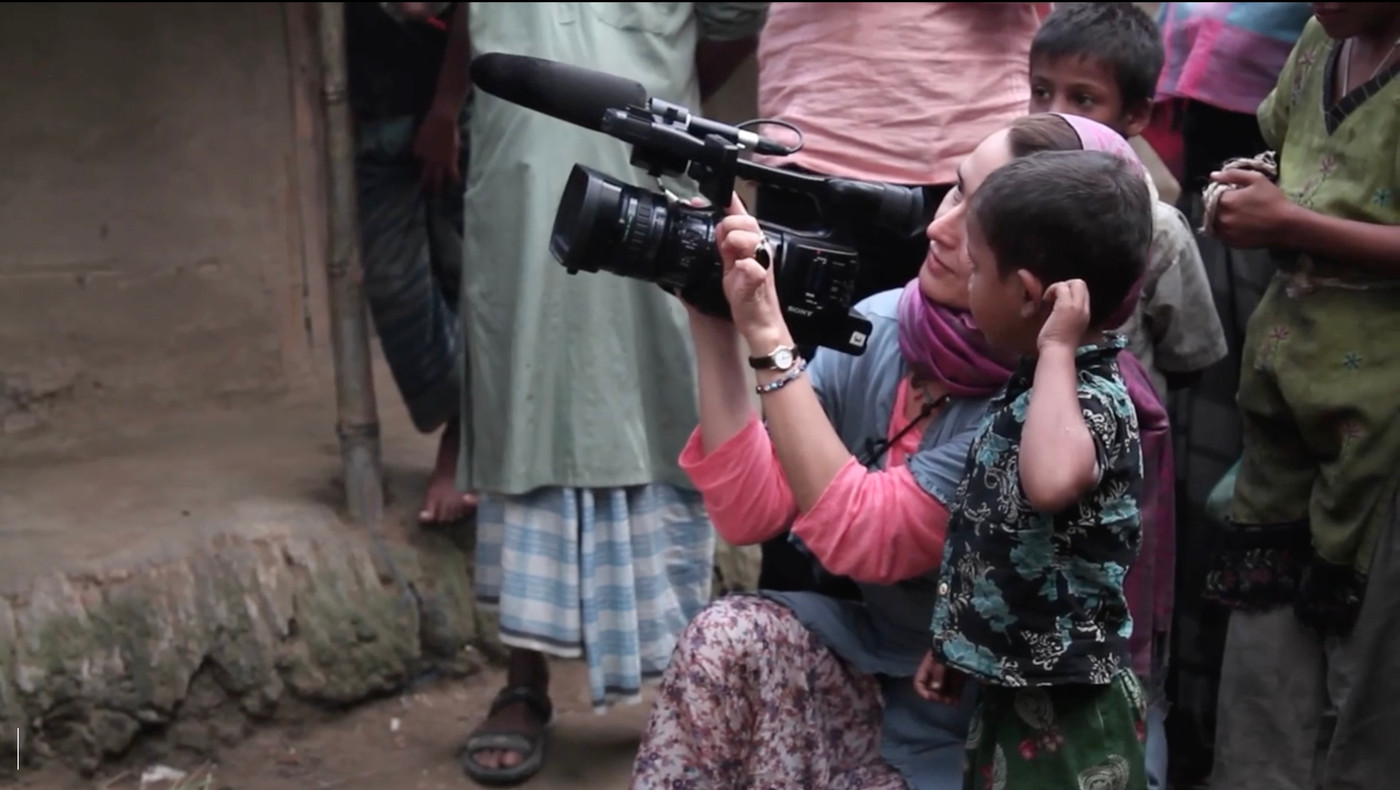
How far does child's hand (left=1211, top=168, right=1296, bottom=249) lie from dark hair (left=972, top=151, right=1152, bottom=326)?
1.14 ft

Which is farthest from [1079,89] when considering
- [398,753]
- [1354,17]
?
[398,753]

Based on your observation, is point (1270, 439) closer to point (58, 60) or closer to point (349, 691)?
point (349, 691)

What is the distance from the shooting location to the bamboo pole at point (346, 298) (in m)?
3.00

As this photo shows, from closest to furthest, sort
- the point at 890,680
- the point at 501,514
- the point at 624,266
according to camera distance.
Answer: the point at 624,266
the point at 890,680
the point at 501,514

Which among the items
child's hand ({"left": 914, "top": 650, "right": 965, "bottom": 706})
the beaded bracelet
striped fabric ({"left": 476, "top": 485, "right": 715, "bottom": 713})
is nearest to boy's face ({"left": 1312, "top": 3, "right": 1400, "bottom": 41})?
the beaded bracelet

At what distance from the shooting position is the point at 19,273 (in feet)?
9.47

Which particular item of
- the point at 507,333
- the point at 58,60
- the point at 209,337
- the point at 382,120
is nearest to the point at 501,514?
the point at 507,333

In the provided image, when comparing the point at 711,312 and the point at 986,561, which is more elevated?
the point at 711,312

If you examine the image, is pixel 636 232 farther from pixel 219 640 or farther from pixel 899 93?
pixel 219 640

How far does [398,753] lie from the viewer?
283 centimetres

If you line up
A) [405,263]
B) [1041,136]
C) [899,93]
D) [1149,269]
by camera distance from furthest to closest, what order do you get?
[405,263]
[899,93]
[1149,269]
[1041,136]

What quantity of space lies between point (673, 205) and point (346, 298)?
1.35m

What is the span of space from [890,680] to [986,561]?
42cm

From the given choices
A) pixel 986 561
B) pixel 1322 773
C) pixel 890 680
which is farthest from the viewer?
pixel 1322 773
